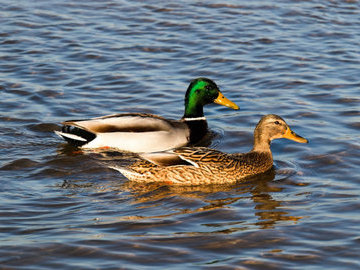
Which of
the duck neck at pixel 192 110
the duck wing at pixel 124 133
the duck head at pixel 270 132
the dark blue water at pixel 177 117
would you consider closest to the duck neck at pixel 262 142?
the duck head at pixel 270 132

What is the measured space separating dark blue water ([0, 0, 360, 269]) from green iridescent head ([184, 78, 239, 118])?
0.28 m

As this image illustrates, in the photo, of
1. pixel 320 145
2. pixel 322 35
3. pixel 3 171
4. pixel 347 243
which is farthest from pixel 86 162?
pixel 322 35

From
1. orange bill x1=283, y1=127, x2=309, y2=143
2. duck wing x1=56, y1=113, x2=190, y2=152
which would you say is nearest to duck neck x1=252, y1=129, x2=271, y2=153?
orange bill x1=283, y1=127, x2=309, y2=143

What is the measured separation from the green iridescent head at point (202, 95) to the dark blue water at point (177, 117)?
28 cm

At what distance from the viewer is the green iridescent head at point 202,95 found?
34.2ft

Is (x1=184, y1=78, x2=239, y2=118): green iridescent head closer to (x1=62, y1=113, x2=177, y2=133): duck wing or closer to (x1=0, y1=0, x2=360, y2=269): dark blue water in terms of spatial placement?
(x1=0, y1=0, x2=360, y2=269): dark blue water

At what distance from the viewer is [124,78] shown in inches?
478

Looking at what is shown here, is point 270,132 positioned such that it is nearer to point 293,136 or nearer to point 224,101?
point 293,136

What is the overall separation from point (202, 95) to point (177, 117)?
559 mm

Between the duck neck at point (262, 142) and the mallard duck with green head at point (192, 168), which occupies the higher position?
the duck neck at point (262, 142)

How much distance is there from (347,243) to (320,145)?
3.02 metres

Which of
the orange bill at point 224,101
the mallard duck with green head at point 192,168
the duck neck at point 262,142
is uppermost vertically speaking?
the orange bill at point 224,101

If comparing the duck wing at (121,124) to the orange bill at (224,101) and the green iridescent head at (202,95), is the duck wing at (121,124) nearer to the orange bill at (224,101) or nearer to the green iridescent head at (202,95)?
the green iridescent head at (202,95)

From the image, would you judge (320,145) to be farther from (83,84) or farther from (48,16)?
(48,16)
